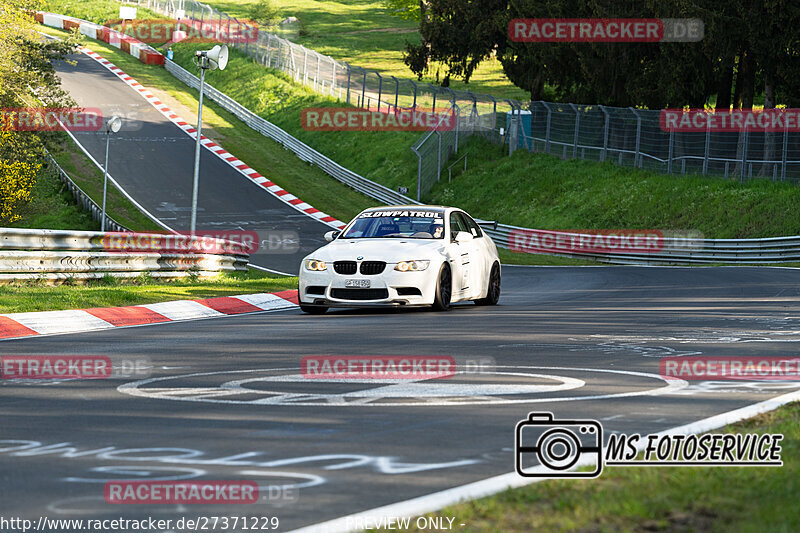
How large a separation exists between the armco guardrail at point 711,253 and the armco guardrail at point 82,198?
42.2 ft

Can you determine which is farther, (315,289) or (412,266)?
(315,289)

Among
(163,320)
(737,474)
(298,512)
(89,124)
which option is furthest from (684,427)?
(89,124)

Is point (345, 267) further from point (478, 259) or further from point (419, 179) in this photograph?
point (419, 179)

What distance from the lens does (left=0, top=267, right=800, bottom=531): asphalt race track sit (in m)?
5.09

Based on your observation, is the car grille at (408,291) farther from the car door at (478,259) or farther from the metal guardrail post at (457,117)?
the metal guardrail post at (457,117)

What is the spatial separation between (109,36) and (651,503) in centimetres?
8240

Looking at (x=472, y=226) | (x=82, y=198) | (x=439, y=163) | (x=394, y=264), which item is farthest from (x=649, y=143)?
(x=394, y=264)

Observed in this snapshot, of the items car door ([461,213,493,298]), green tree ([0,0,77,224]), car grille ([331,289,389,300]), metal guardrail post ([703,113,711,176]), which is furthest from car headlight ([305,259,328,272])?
metal guardrail post ([703,113,711,176])

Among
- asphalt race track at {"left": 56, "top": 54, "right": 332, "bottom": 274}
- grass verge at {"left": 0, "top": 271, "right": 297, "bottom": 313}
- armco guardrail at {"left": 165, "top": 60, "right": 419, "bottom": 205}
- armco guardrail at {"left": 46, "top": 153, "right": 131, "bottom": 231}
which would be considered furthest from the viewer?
armco guardrail at {"left": 165, "top": 60, "right": 419, "bottom": 205}

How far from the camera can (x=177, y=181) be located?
47281mm

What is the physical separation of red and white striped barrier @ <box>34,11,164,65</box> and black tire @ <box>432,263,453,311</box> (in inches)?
2447

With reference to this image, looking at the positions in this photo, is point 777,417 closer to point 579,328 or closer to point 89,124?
point 579,328

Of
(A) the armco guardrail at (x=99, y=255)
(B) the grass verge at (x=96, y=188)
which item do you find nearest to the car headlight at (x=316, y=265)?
(A) the armco guardrail at (x=99, y=255)

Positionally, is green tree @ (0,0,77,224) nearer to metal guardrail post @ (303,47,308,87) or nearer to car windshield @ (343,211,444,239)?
car windshield @ (343,211,444,239)
